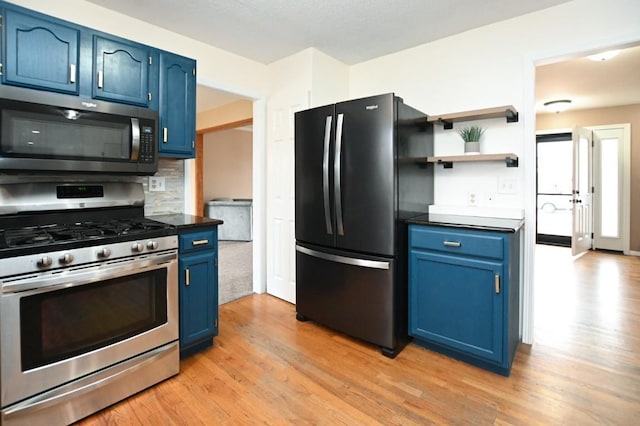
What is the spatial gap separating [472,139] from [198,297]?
92.2 inches

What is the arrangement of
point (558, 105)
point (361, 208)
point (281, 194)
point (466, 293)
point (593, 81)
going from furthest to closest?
1. point (558, 105)
2. point (593, 81)
3. point (281, 194)
4. point (361, 208)
5. point (466, 293)

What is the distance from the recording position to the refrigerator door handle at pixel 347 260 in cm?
232

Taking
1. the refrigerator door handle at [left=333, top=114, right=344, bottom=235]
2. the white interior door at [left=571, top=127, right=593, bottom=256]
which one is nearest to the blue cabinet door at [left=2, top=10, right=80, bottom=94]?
the refrigerator door handle at [left=333, top=114, right=344, bottom=235]

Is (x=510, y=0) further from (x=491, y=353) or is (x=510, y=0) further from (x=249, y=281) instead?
(x=249, y=281)

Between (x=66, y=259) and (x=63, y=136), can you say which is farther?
(x=63, y=136)

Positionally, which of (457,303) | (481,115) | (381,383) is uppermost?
(481,115)

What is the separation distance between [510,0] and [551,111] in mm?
4960

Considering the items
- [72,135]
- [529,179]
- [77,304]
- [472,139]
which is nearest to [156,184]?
[72,135]

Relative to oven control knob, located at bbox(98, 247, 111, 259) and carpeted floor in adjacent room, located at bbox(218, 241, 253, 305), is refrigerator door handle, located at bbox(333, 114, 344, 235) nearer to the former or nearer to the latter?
oven control knob, located at bbox(98, 247, 111, 259)

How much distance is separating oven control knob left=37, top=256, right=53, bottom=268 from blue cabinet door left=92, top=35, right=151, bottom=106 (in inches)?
→ 43.6

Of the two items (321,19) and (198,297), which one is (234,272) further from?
(321,19)

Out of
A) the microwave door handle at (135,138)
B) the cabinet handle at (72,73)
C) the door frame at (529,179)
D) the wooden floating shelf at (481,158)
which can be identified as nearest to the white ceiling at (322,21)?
the door frame at (529,179)

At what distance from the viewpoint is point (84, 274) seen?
166cm

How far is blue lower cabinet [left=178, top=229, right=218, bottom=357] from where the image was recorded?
2.19 m
